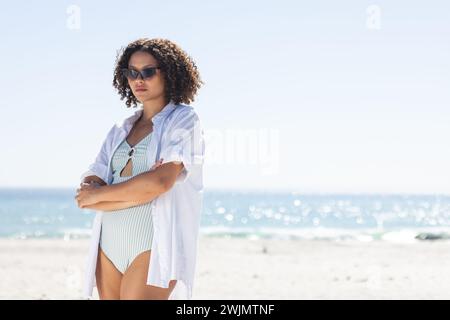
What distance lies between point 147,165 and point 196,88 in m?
0.39

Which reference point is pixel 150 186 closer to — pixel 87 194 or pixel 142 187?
pixel 142 187

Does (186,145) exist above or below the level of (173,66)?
below

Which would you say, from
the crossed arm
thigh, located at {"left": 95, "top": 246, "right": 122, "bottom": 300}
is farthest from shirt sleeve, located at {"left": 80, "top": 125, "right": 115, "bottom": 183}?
thigh, located at {"left": 95, "top": 246, "right": 122, "bottom": 300}

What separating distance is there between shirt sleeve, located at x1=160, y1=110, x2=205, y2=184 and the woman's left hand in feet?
0.97

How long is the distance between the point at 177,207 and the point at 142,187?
15cm

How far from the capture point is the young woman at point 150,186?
2.48 meters

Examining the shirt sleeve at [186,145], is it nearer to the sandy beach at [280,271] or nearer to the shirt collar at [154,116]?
the shirt collar at [154,116]

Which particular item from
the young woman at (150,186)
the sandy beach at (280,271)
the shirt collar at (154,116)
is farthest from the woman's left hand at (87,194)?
the sandy beach at (280,271)

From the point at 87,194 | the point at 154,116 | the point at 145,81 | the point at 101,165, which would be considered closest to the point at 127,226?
the point at 87,194

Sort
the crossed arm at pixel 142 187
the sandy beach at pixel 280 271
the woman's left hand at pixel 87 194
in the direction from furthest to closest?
the sandy beach at pixel 280 271 → the woman's left hand at pixel 87 194 → the crossed arm at pixel 142 187

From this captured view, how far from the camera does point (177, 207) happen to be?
2516 millimetres

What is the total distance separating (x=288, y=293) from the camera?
327 inches
